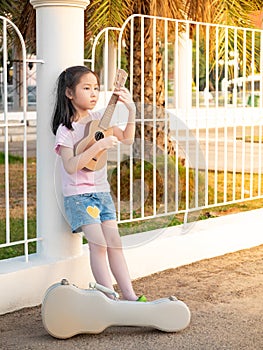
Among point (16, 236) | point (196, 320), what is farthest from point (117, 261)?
point (16, 236)

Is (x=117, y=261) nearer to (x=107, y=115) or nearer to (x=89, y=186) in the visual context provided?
(x=89, y=186)

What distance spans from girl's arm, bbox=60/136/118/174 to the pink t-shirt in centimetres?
5

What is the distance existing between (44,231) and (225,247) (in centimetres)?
197

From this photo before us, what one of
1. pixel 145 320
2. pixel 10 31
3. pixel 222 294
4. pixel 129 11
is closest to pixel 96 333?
pixel 145 320

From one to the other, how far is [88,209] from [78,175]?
205 millimetres

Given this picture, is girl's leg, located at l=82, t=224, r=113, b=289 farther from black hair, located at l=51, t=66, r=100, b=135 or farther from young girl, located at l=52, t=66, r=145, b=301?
black hair, located at l=51, t=66, r=100, b=135

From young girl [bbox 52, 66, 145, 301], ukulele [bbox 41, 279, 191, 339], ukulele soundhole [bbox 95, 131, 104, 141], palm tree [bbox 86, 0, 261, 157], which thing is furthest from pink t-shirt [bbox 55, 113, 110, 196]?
palm tree [bbox 86, 0, 261, 157]

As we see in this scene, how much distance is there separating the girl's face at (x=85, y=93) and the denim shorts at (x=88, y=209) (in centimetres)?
52

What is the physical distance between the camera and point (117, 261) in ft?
15.5

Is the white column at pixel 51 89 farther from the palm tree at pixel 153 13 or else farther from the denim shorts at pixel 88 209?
the palm tree at pixel 153 13

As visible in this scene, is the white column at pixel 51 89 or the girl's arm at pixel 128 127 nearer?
the girl's arm at pixel 128 127

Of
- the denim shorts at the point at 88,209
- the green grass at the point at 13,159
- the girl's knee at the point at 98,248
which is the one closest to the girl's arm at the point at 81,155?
the denim shorts at the point at 88,209

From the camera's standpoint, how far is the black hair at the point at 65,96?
4.74m

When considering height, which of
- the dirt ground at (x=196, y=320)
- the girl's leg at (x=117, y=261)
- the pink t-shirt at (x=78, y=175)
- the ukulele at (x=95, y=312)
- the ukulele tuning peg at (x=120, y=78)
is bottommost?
the dirt ground at (x=196, y=320)
